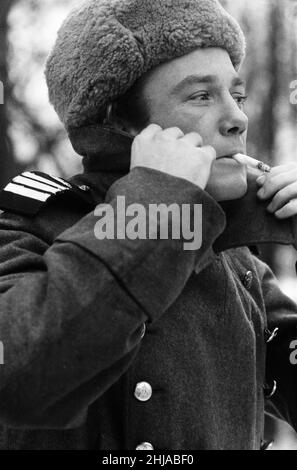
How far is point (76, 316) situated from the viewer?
1271 millimetres

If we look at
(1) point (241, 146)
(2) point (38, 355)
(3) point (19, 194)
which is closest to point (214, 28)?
(1) point (241, 146)

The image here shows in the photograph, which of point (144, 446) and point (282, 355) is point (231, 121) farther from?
point (144, 446)

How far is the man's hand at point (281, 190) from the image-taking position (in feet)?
5.79

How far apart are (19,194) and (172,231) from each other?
48 cm

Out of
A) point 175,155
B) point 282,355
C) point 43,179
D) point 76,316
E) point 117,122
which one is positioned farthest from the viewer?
point 282,355

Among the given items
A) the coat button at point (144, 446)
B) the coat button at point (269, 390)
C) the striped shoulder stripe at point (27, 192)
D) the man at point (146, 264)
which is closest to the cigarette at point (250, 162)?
the man at point (146, 264)

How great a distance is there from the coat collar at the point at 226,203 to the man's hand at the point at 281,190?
0.09 feet

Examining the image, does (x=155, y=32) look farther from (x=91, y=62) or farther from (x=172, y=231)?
(x=172, y=231)

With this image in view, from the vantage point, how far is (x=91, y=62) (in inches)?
70.6

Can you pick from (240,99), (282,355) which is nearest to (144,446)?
(282,355)

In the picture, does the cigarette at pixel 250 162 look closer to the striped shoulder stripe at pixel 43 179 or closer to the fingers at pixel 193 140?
the fingers at pixel 193 140

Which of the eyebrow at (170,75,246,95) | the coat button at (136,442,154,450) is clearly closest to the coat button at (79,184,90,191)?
the eyebrow at (170,75,246,95)

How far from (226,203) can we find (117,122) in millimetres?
390

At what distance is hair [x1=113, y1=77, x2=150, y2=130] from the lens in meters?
1.86
